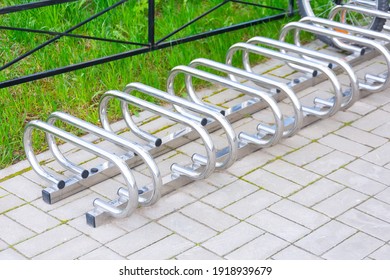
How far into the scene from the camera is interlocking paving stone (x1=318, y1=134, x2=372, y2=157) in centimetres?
588

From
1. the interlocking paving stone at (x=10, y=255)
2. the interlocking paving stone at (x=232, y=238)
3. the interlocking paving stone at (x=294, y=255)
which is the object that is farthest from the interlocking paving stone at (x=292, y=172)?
the interlocking paving stone at (x=10, y=255)

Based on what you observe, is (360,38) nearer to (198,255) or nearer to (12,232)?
(198,255)

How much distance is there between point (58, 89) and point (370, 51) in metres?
2.38

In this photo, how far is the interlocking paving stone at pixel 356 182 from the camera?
546 centimetres

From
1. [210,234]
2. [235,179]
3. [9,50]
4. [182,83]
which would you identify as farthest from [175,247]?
[9,50]

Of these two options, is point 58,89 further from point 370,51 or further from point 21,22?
point 370,51

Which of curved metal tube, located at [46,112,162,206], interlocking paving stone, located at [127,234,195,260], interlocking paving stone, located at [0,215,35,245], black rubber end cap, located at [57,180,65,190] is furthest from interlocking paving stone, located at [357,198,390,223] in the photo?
interlocking paving stone, located at [0,215,35,245]

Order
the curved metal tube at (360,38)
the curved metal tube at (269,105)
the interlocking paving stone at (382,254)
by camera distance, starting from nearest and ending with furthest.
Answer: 1. the interlocking paving stone at (382,254)
2. the curved metal tube at (269,105)
3. the curved metal tube at (360,38)

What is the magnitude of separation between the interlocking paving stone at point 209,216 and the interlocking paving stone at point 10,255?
933 mm

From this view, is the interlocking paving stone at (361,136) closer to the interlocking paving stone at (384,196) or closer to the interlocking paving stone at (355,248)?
the interlocking paving stone at (384,196)

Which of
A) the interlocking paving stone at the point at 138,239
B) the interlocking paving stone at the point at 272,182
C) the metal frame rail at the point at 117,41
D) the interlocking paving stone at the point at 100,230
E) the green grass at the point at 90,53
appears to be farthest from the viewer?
the green grass at the point at 90,53

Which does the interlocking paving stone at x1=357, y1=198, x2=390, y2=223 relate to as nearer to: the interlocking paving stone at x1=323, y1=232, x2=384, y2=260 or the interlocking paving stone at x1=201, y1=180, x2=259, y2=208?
the interlocking paving stone at x1=323, y1=232, x2=384, y2=260

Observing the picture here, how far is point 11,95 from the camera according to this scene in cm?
641
